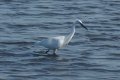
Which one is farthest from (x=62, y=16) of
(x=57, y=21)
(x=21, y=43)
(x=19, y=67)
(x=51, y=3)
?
(x=19, y=67)

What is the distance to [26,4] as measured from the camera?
27.0 meters

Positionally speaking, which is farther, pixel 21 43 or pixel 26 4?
pixel 26 4

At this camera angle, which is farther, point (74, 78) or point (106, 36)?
point (106, 36)

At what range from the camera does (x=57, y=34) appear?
71.0 ft

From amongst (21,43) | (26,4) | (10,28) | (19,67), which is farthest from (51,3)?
(19,67)

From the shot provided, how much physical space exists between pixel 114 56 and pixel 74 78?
2.63m

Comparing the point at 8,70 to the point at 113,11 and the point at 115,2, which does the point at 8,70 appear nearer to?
the point at 113,11

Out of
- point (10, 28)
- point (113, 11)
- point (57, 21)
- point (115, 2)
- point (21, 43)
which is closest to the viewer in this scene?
point (21, 43)

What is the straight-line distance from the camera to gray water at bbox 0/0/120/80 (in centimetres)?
1736

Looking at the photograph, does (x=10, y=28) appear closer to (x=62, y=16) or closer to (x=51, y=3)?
(x=62, y=16)

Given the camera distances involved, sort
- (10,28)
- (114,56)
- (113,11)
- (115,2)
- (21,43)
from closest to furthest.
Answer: (114,56), (21,43), (10,28), (113,11), (115,2)

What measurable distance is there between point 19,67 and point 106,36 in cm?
458

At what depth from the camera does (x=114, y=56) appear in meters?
19.0

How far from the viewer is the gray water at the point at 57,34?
17.4 meters
